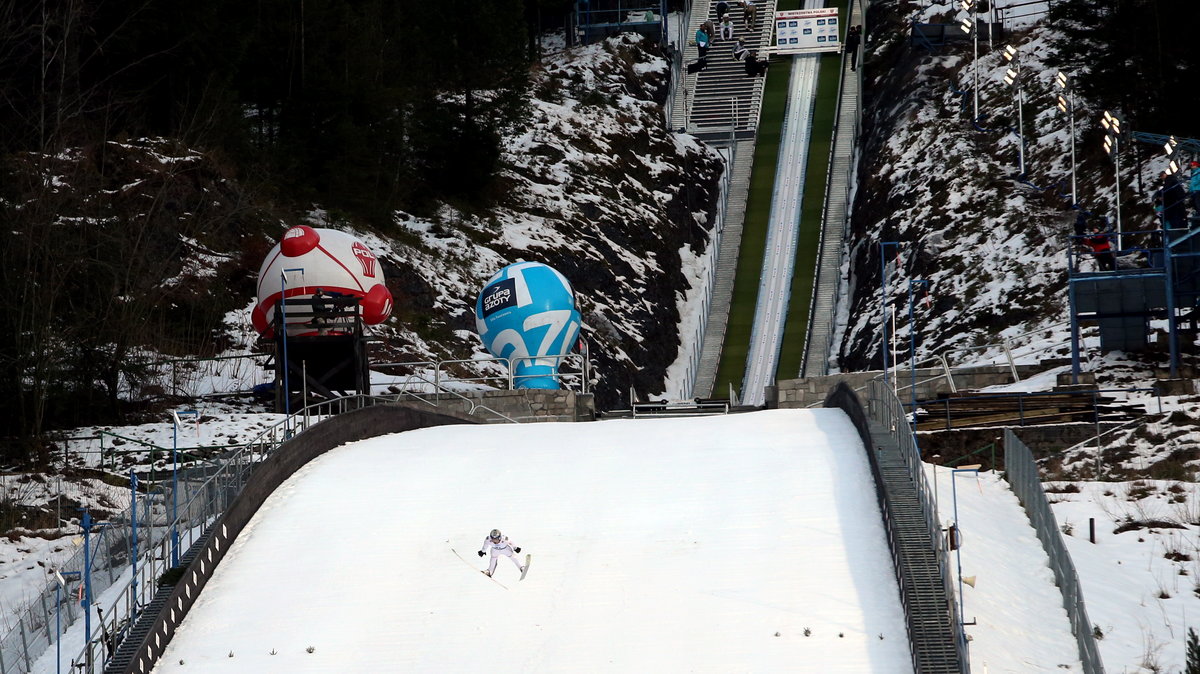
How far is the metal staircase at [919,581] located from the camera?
16.6 m

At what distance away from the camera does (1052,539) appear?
71.4 feet

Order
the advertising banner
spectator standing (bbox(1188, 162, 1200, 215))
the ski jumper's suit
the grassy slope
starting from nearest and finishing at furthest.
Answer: the ski jumper's suit, spectator standing (bbox(1188, 162, 1200, 215)), the grassy slope, the advertising banner

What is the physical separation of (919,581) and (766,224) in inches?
1531

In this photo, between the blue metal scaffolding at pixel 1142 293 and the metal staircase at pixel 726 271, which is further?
the metal staircase at pixel 726 271

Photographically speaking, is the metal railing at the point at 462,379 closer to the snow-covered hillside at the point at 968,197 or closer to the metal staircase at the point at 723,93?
the snow-covered hillside at the point at 968,197

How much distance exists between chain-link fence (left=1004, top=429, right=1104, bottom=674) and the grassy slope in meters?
20.3

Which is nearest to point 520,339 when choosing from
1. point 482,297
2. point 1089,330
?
point 482,297

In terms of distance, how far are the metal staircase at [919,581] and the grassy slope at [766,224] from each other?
25565 mm

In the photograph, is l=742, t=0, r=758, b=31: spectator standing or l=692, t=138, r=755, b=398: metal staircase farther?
l=742, t=0, r=758, b=31: spectator standing

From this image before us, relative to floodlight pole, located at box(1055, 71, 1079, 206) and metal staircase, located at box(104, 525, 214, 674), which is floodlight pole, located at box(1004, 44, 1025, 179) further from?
metal staircase, located at box(104, 525, 214, 674)

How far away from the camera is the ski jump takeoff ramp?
59.0ft

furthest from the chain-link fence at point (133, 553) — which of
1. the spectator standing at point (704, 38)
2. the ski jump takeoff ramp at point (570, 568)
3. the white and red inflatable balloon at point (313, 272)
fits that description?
the spectator standing at point (704, 38)

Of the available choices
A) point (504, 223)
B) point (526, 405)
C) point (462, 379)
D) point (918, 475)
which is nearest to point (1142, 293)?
point (526, 405)

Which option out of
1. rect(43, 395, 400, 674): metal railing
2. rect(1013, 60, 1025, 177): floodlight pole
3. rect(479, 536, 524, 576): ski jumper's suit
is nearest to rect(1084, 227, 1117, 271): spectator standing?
rect(1013, 60, 1025, 177): floodlight pole
